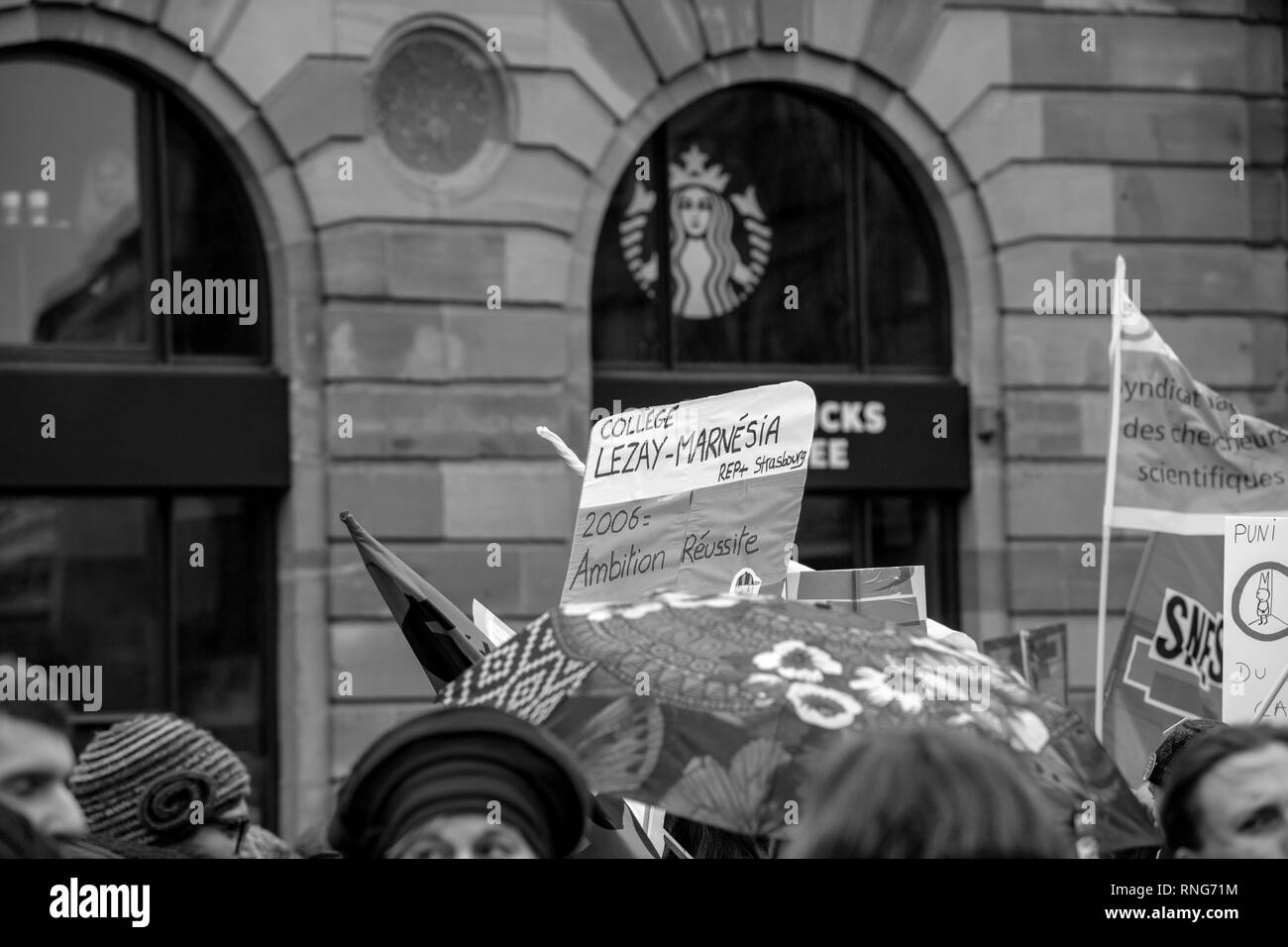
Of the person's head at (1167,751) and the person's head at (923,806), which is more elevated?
the person's head at (923,806)

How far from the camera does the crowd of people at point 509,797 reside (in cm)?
→ 270

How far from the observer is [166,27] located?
1156 cm

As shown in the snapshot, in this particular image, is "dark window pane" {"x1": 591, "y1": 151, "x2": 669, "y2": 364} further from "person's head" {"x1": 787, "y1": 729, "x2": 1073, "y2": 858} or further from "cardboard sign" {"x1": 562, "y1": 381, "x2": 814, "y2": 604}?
"person's head" {"x1": 787, "y1": 729, "x2": 1073, "y2": 858}

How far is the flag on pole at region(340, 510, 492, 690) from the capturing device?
17.4ft

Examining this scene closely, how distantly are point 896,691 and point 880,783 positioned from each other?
1239 millimetres

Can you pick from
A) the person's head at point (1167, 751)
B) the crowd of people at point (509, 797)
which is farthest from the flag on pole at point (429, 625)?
the person's head at point (1167, 751)

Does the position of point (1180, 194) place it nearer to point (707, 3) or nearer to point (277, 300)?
point (707, 3)

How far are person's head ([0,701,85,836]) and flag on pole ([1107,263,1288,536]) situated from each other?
577cm

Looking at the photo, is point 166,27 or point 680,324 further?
point 680,324

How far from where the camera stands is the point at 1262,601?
6.57 meters

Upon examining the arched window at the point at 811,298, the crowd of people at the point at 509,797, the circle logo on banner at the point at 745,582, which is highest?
the arched window at the point at 811,298

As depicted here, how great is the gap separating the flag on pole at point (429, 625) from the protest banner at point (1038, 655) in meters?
3.76

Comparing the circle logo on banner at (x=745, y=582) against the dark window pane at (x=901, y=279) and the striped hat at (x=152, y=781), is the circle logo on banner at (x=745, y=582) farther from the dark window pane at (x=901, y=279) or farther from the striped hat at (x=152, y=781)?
the dark window pane at (x=901, y=279)
